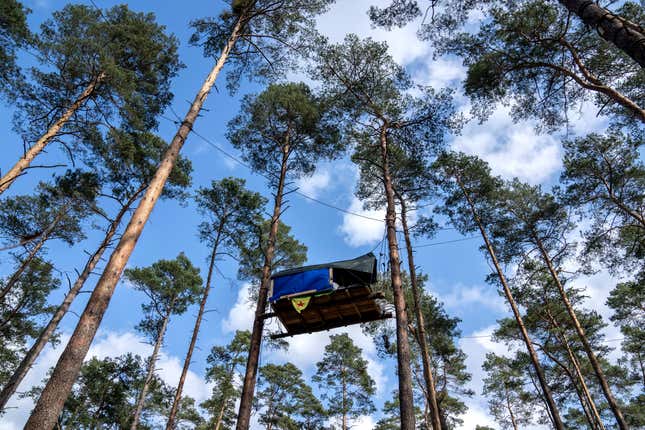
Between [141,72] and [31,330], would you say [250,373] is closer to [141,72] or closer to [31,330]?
[141,72]

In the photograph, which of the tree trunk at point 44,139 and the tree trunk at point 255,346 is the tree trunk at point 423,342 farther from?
the tree trunk at point 44,139

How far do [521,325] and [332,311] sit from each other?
26.5ft

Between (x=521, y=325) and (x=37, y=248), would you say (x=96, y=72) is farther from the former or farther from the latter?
(x=521, y=325)

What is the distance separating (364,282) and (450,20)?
649 cm

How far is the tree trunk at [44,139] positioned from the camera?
27.8ft

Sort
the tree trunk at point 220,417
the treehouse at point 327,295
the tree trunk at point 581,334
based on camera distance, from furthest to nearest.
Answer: the tree trunk at point 220,417
the tree trunk at point 581,334
the treehouse at point 327,295

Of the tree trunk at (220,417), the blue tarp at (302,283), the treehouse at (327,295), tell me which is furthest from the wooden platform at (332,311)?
the tree trunk at (220,417)

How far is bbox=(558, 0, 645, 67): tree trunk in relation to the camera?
3311 millimetres

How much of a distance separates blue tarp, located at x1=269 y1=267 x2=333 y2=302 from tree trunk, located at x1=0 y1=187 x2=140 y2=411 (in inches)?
278

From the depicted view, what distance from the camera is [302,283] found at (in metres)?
6.91

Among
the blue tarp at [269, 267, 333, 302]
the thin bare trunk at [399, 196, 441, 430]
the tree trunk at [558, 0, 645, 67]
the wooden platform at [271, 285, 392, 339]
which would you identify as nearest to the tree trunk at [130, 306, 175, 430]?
the wooden platform at [271, 285, 392, 339]

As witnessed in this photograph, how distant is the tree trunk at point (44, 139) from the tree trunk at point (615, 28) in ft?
36.8

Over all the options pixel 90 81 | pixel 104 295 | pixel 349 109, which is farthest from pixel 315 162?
pixel 104 295

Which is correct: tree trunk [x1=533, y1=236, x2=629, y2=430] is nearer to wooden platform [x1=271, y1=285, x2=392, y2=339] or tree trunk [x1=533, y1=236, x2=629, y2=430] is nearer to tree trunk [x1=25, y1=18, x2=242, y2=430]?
wooden platform [x1=271, y1=285, x2=392, y2=339]
